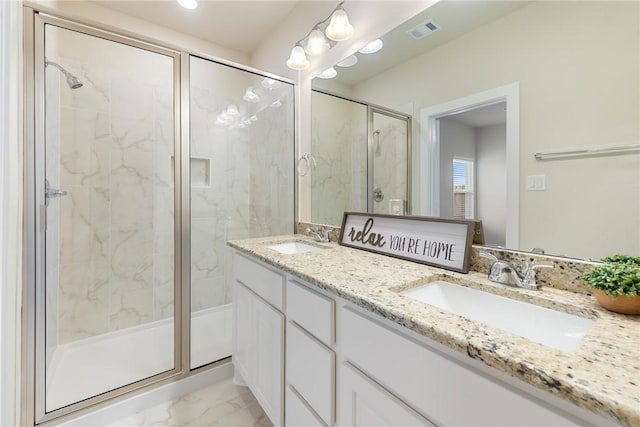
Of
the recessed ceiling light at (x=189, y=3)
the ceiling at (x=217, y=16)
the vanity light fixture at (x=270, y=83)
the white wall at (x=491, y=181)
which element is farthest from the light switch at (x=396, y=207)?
the recessed ceiling light at (x=189, y=3)

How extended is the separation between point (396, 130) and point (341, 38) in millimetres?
624

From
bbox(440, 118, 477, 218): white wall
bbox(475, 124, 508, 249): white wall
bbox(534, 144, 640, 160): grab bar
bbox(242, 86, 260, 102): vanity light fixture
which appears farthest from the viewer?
bbox(242, 86, 260, 102): vanity light fixture

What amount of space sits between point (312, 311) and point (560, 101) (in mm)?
1021

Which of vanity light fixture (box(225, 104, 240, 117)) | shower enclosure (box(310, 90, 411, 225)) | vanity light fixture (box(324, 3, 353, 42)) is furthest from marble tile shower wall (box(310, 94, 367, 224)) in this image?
vanity light fixture (box(225, 104, 240, 117))

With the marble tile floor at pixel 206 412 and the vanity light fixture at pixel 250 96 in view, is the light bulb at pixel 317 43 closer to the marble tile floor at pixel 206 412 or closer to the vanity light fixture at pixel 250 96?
the vanity light fixture at pixel 250 96

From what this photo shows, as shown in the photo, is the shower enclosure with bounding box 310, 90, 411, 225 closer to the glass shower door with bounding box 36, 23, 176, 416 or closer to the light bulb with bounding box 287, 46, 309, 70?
the light bulb with bounding box 287, 46, 309, 70

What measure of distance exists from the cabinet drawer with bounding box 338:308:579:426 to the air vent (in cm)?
122

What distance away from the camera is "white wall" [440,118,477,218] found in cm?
110

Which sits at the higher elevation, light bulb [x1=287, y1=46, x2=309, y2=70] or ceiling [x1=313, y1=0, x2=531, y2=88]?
light bulb [x1=287, y1=46, x2=309, y2=70]

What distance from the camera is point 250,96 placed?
233cm

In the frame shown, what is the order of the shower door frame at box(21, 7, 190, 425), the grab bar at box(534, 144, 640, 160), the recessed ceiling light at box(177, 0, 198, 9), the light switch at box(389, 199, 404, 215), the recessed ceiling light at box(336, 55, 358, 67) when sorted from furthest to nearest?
the recessed ceiling light at box(177, 0, 198, 9) < the recessed ceiling light at box(336, 55, 358, 67) < the light switch at box(389, 199, 404, 215) < the shower door frame at box(21, 7, 190, 425) < the grab bar at box(534, 144, 640, 160)

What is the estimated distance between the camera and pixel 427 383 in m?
0.58

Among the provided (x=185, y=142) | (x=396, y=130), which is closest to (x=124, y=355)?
(x=185, y=142)

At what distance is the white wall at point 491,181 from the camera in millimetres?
989
